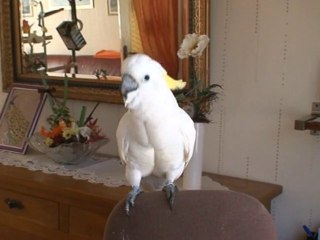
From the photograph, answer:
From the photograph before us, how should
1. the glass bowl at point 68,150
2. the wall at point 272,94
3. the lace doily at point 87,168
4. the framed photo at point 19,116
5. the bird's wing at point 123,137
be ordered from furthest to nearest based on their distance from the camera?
the framed photo at point 19,116 → the glass bowl at point 68,150 → the lace doily at point 87,168 → the wall at point 272,94 → the bird's wing at point 123,137

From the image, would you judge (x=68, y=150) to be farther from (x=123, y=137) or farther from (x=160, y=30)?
(x=123, y=137)

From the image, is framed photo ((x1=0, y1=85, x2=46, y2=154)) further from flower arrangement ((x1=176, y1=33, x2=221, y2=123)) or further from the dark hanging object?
flower arrangement ((x1=176, y1=33, x2=221, y2=123))

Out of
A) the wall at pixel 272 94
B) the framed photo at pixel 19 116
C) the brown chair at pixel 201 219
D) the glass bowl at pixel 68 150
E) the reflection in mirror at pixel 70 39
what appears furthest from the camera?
the framed photo at pixel 19 116

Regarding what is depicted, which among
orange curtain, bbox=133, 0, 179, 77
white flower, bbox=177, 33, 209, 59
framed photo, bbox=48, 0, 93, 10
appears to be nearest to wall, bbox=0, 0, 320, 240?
orange curtain, bbox=133, 0, 179, 77

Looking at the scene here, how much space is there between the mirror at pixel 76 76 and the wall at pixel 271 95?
52 mm

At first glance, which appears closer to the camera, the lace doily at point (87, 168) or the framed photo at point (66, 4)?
the lace doily at point (87, 168)

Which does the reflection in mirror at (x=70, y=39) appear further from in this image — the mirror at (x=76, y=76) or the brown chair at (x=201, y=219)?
the brown chair at (x=201, y=219)

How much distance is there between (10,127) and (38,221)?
56 cm

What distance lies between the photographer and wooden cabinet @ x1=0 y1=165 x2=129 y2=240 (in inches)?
61.0

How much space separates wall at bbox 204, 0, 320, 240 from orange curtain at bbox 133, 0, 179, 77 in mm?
138

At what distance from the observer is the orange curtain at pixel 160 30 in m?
1.71

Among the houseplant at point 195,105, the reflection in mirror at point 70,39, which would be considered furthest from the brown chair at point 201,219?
the reflection in mirror at point 70,39

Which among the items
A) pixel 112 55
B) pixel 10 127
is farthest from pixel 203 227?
pixel 10 127

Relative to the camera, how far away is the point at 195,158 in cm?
149
